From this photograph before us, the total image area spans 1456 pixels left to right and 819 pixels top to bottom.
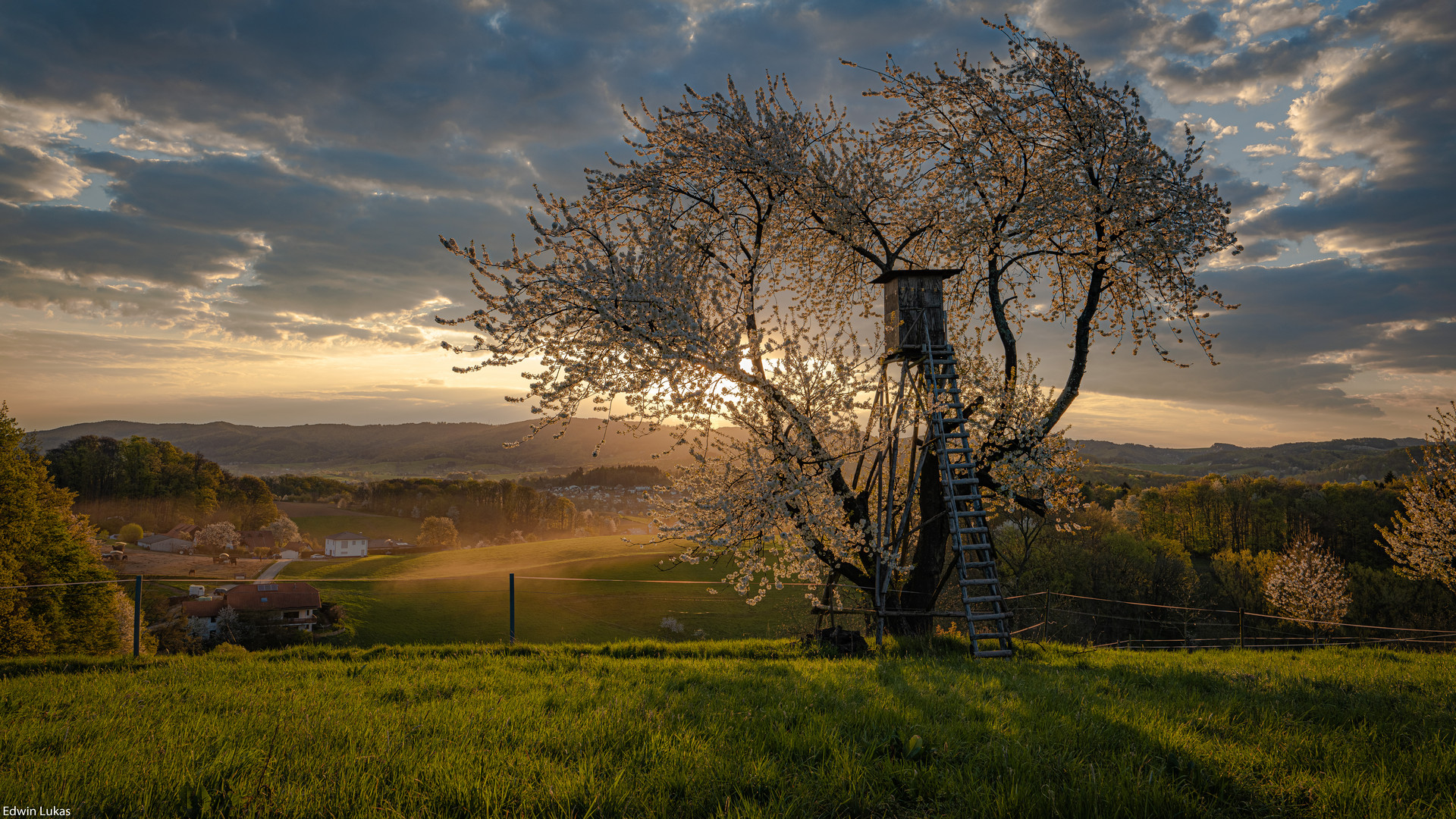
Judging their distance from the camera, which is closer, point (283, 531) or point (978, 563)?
point (978, 563)

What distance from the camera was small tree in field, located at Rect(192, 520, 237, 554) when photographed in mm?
67250

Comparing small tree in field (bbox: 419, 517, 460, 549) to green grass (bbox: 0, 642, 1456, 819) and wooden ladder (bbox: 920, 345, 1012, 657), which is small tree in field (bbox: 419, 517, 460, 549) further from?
wooden ladder (bbox: 920, 345, 1012, 657)

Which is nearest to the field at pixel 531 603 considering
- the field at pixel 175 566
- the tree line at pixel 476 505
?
the field at pixel 175 566

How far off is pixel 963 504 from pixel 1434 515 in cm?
3105

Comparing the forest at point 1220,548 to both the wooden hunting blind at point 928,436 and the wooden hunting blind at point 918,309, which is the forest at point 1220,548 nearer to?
the wooden hunting blind at point 928,436

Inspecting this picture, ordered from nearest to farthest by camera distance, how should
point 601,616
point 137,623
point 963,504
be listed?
point 137,623
point 963,504
point 601,616

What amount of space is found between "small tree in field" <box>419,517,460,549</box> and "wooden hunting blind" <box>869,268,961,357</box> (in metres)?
94.9

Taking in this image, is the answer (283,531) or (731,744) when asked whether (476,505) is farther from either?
(731,744)

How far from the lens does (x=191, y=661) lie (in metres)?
9.14

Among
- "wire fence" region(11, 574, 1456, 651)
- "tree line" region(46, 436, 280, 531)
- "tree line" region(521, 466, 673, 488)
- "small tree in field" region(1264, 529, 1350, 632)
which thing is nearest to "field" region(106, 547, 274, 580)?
"tree line" region(46, 436, 280, 531)

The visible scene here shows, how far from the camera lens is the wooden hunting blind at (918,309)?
1285 centimetres

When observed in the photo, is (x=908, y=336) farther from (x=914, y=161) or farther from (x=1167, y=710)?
(x=1167, y=710)

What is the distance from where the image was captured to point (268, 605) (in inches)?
1624

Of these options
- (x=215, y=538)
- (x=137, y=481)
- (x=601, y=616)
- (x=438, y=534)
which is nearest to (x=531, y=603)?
(x=601, y=616)
